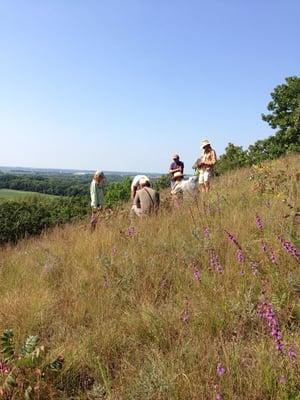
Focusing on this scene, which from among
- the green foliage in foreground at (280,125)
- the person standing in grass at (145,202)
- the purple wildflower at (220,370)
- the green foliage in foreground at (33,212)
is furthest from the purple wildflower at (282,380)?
the green foliage in foreground at (33,212)

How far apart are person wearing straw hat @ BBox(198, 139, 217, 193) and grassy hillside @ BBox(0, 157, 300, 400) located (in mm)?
4545

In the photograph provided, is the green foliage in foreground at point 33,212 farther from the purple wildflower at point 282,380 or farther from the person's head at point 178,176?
the purple wildflower at point 282,380

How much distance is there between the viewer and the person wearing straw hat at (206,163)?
34.0ft

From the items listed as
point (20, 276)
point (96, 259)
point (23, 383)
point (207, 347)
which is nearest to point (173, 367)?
point (207, 347)

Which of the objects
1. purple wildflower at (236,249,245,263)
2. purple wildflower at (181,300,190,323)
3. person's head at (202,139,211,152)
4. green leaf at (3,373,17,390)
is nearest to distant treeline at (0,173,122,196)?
person's head at (202,139,211,152)

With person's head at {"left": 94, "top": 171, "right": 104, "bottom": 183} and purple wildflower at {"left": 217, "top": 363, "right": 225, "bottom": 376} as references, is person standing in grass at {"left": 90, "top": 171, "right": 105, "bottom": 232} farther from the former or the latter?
purple wildflower at {"left": 217, "top": 363, "right": 225, "bottom": 376}

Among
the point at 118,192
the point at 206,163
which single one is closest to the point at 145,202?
the point at 206,163

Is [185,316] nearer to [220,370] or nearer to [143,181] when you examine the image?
[220,370]

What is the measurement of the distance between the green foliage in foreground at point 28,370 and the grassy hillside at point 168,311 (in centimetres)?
1

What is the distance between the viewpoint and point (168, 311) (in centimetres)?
338

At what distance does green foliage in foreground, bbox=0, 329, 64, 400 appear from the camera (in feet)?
8.50

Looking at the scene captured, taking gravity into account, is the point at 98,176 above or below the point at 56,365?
above

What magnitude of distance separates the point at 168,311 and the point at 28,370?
1139mm

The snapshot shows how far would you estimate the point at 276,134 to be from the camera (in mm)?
30906
